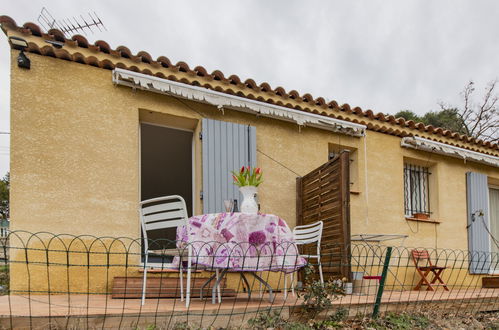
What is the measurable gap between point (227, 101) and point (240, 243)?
7.72 feet

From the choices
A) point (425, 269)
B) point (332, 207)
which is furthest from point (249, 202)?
point (425, 269)

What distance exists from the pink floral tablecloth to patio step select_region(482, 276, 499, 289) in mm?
A: 5243

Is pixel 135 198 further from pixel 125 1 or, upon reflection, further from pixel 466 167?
pixel 466 167

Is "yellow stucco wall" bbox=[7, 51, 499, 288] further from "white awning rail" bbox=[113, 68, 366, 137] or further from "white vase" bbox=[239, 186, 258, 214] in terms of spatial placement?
"white vase" bbox=[239, 186, 258, 214]

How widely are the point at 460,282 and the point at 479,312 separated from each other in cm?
311

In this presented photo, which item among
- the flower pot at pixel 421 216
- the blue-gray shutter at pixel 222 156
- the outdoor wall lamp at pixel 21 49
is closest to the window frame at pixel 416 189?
the flower pot at pixel 421 216

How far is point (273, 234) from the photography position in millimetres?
3996

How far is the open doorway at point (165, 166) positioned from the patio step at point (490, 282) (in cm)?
529

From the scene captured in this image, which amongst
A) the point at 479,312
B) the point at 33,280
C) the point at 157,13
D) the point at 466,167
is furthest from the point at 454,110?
the point at 33,280

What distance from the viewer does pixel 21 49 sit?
4715 mm

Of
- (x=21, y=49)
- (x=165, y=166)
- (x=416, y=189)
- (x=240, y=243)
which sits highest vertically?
(x=21, y=49)

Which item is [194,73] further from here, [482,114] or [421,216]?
[482,114]

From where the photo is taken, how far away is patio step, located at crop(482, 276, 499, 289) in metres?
7.57

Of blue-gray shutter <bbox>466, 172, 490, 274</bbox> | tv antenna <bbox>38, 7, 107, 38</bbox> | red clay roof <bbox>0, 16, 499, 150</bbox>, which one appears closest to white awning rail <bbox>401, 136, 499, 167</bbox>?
red clay roof <bbox>0, 16, 499, 150</bbox>
